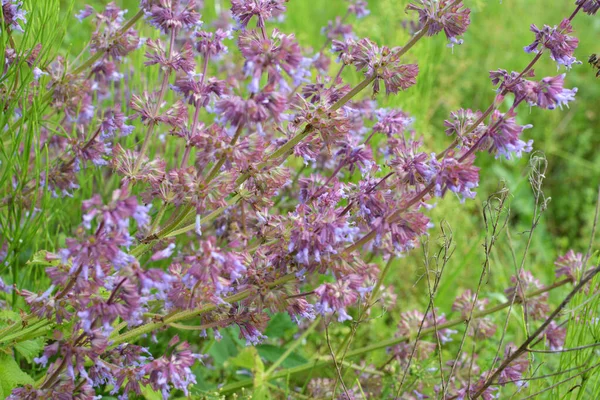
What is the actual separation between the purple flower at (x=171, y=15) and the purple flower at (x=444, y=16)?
507 millimetres

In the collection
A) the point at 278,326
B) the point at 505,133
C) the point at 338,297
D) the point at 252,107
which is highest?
the point at 505,133

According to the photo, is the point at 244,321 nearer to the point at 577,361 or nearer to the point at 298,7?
the point at 577,361

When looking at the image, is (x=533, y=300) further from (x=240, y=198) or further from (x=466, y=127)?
(x=240, y=198)

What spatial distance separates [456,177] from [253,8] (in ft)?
1.85

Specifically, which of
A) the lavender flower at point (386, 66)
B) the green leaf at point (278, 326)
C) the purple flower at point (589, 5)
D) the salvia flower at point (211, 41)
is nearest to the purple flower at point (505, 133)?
the lavender flower at point (386, 66)

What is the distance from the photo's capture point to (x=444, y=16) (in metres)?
1.33

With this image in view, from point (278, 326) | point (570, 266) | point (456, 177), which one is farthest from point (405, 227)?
point (278, 326)

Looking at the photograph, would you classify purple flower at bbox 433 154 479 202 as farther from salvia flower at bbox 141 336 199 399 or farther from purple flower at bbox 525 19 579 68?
salvia flower at bbox 141 336 199 399

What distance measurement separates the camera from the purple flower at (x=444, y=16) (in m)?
1.33

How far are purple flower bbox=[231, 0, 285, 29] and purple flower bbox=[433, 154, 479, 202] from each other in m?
0.50

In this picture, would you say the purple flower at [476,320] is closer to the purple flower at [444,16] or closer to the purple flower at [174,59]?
the purple flower at [444,16]

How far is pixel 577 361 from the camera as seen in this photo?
164 centimetres

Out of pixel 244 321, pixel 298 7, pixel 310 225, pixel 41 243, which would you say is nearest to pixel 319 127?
pixel 310 225

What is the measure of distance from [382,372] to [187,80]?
1117mm
